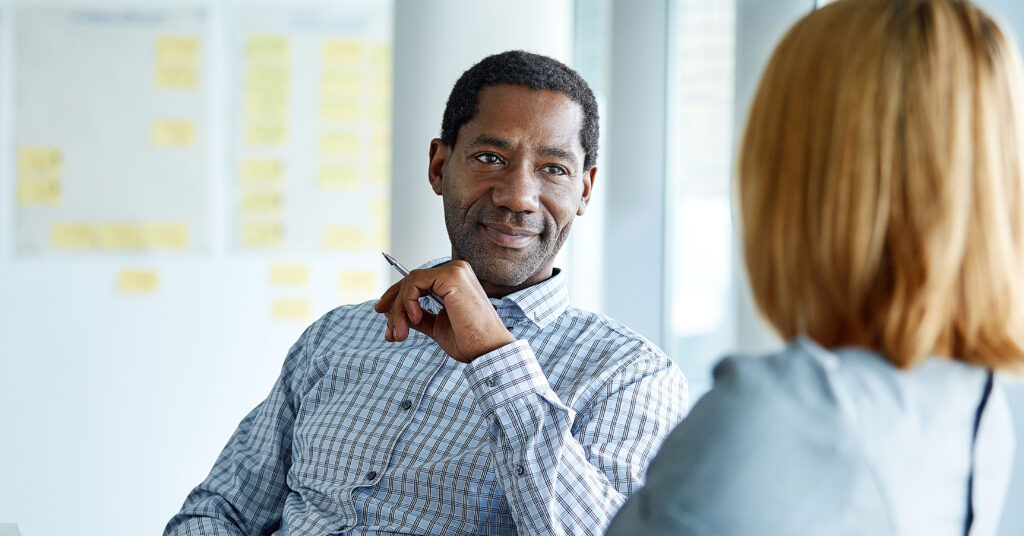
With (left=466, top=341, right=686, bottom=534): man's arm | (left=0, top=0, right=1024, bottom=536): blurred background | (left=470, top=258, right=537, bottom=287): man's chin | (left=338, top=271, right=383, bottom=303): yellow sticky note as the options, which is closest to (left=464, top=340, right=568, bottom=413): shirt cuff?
(left=466, top=341, right=686, bottom=534): man's arm

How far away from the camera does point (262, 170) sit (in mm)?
3080

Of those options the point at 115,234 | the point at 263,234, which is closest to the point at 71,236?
the point at 115,234

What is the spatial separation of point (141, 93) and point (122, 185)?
308 mm

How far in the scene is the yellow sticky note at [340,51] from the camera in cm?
311

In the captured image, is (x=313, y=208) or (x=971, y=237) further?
(x=313, y=208)

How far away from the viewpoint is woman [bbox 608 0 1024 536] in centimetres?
68

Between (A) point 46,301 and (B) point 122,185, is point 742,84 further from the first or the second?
(A) point 46,301

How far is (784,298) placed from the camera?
0.77 metres

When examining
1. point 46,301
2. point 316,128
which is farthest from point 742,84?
point 46,301

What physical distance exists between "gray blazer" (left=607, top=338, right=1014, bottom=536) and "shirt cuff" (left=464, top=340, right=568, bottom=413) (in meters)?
0.50

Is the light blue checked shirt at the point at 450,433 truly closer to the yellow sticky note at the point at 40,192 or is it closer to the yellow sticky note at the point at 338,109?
the yellow sticky note at the point at 338,109

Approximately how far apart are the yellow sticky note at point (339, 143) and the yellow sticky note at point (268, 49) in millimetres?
294

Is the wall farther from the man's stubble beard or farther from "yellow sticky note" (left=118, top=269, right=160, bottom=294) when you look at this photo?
the man's stubble beard

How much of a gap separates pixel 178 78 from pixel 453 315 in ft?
6.96
